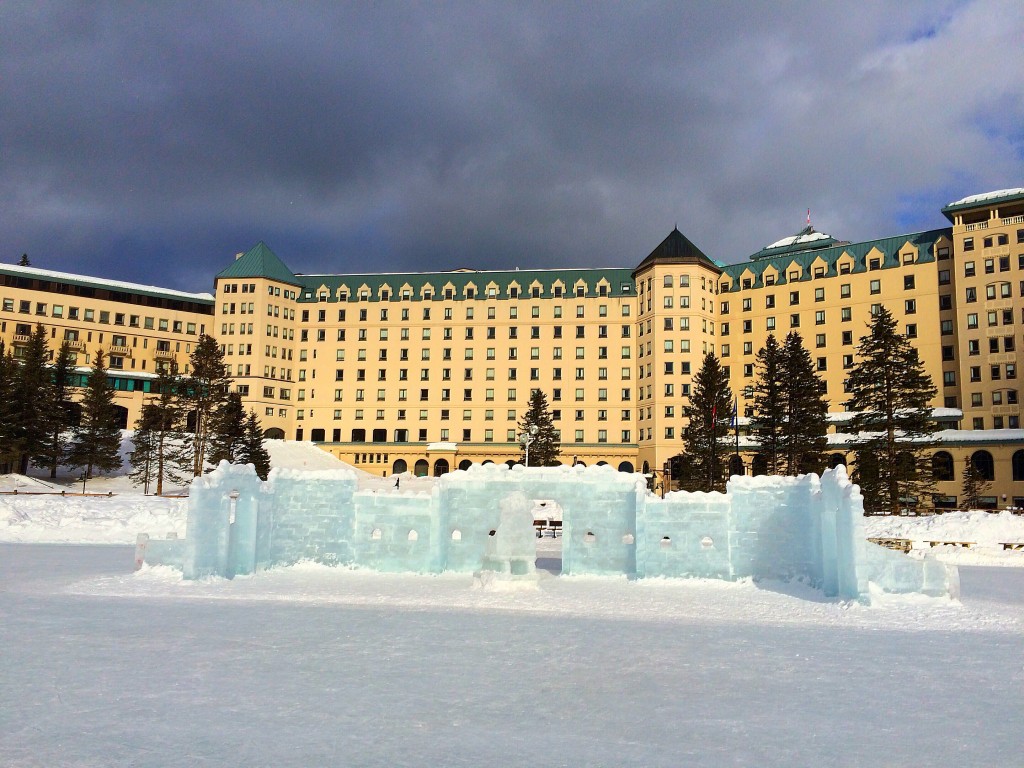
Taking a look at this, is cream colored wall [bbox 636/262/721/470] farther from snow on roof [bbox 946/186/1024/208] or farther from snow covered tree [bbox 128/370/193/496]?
snow covered tree [bbox 128/370/193/496]

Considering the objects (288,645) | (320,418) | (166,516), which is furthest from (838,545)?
(320,418)

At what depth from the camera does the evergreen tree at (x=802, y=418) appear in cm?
6284

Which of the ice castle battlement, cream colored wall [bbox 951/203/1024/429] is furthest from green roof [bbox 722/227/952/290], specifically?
the ice castle battlement

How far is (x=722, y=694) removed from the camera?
12.3 meters

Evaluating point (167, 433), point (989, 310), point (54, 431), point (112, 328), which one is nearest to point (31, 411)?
point (54, 431)

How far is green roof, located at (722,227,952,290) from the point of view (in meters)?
86.9

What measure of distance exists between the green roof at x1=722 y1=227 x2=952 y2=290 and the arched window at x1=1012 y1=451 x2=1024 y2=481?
82.3ft

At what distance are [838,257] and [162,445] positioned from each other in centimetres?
7967

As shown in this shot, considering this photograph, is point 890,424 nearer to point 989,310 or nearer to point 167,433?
point 989,310

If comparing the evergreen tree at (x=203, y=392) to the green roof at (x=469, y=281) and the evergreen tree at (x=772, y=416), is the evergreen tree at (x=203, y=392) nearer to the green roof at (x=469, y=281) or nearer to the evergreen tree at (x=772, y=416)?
the green roof at (x=469, y=281)

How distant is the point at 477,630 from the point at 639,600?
7.35m

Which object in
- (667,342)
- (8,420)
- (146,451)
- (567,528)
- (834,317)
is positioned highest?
(834,317)

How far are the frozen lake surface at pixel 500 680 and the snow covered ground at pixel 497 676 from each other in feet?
0.19

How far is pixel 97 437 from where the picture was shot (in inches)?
2847
